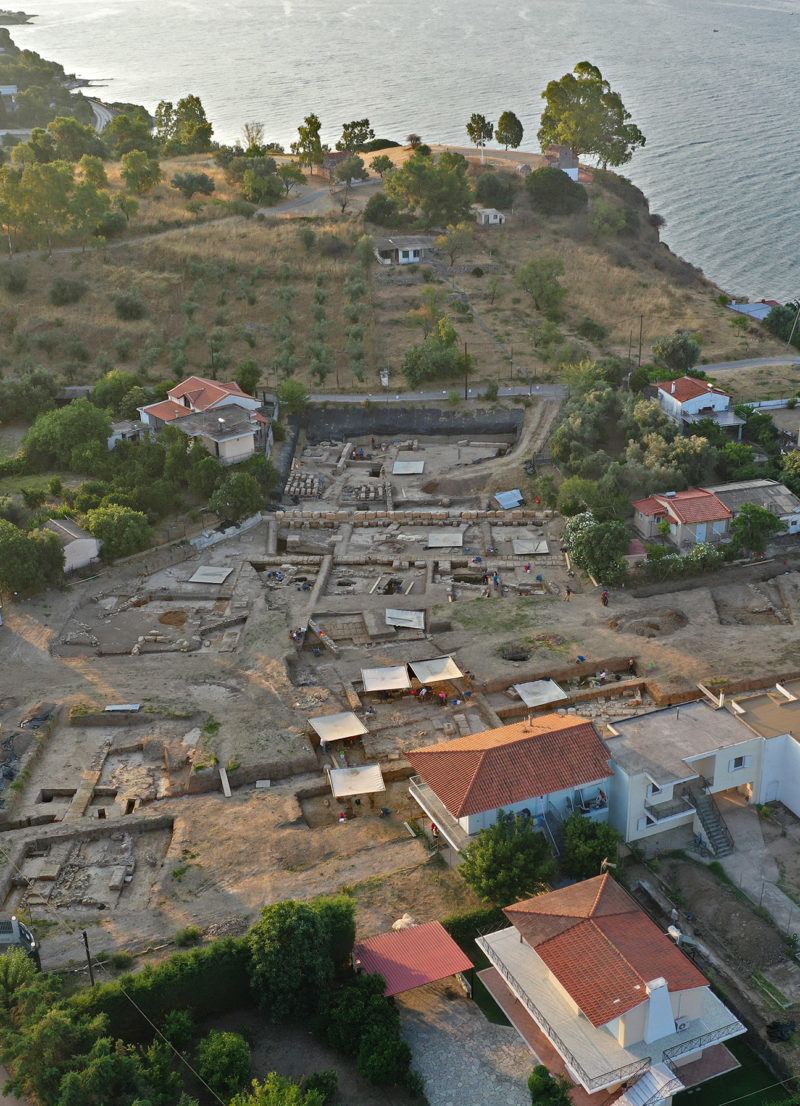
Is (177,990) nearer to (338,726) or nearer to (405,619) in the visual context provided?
(338,726)

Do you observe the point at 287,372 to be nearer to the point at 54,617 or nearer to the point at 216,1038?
the point at 54,617

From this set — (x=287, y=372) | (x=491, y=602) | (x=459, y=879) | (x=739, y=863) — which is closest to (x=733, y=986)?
(x=739, y=863)

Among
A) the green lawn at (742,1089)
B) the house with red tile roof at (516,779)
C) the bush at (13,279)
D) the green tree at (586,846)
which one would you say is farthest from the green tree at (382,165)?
the green lawn at (742,1089)

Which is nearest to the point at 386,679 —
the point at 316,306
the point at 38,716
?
the point at 38,716

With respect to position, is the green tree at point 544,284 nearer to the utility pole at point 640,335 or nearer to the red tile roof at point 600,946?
the utility pole at point 640,335

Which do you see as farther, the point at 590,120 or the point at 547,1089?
the point at 590,120

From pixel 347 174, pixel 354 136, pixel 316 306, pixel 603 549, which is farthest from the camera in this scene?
pixel 354 136
